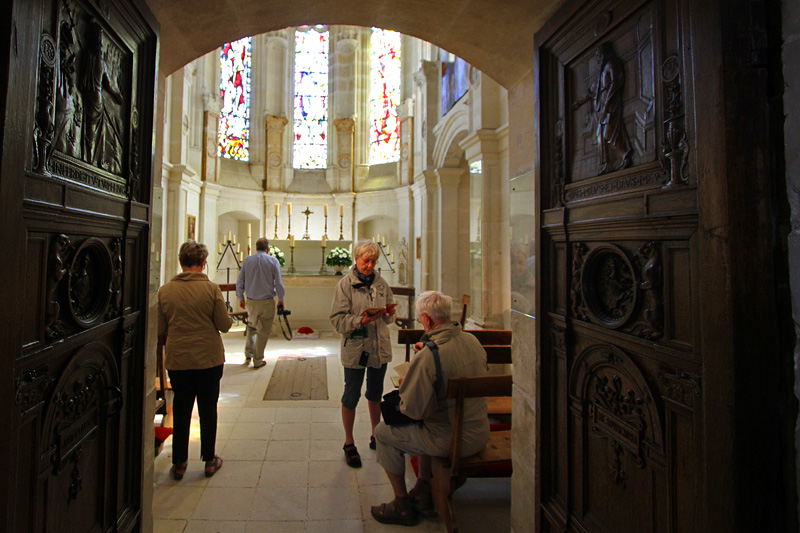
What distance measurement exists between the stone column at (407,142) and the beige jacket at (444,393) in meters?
8.12

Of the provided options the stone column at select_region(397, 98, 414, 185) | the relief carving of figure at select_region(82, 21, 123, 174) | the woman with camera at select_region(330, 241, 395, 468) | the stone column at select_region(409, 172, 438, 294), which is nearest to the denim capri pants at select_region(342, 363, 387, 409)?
the woman with camera at select_region(330, 241, 395, 468)

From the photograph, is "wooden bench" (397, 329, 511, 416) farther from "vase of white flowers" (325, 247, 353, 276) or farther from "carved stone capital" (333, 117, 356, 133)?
"carved stone capital" (333, 117, 356, 133)

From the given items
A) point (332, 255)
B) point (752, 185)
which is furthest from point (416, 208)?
point (752, 185)

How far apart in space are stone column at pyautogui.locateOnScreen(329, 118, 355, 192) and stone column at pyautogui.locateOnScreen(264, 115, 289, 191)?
4.72 ft

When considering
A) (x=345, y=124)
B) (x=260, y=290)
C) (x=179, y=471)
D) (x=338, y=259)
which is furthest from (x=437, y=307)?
(x=345, y=124)

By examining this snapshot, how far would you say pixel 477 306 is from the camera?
6504 millimetres

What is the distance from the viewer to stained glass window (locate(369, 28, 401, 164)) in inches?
471

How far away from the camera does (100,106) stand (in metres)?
1.52

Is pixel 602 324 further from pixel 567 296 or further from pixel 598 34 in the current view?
pixel 598 34

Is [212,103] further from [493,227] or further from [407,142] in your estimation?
[493,227]

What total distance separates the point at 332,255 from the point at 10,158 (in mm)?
8292

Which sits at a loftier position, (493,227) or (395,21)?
(395,21)

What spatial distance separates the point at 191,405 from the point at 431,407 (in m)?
1.62

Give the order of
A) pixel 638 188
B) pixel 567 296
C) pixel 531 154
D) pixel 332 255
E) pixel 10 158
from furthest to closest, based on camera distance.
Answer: pixel 332 255 < pixel 531 154 < pixel 567 296 < pixel 638 188 < pixel 10 158
